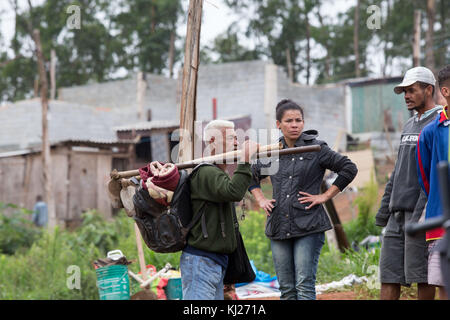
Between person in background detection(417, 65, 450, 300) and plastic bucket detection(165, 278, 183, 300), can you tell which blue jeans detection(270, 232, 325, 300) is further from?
plastic bucket detection(165, 278, 183, 300)

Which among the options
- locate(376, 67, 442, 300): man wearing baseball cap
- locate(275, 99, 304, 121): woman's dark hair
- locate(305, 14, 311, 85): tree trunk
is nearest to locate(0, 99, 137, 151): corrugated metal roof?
locate(305, 14, 311, 85): tree trunk

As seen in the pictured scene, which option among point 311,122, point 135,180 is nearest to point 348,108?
point 311,122

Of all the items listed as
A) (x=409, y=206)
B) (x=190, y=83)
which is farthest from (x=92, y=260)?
(x=409, y=206)

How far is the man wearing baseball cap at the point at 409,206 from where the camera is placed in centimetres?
386

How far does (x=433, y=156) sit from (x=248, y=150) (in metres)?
1.07

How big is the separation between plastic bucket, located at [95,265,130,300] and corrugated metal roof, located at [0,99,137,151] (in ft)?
46.3

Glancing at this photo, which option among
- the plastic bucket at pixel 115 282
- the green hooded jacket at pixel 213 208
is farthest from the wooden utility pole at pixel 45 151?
the green hooded jacket at pixel 213 208

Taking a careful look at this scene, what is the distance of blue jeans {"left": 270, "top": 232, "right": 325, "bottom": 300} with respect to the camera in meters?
3.89

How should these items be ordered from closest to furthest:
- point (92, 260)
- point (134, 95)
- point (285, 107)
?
point (285, 107), point (92, 260), point (134, 95)

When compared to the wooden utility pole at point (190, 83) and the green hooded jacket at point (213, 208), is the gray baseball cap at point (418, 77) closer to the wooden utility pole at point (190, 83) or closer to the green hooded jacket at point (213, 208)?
the green hooded jacket at point (213, 208)

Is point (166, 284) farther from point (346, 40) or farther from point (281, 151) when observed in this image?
point (346, 40)

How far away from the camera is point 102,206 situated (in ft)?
60.0

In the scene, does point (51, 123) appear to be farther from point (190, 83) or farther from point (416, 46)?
point (190, 83)

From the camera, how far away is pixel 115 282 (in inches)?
247
